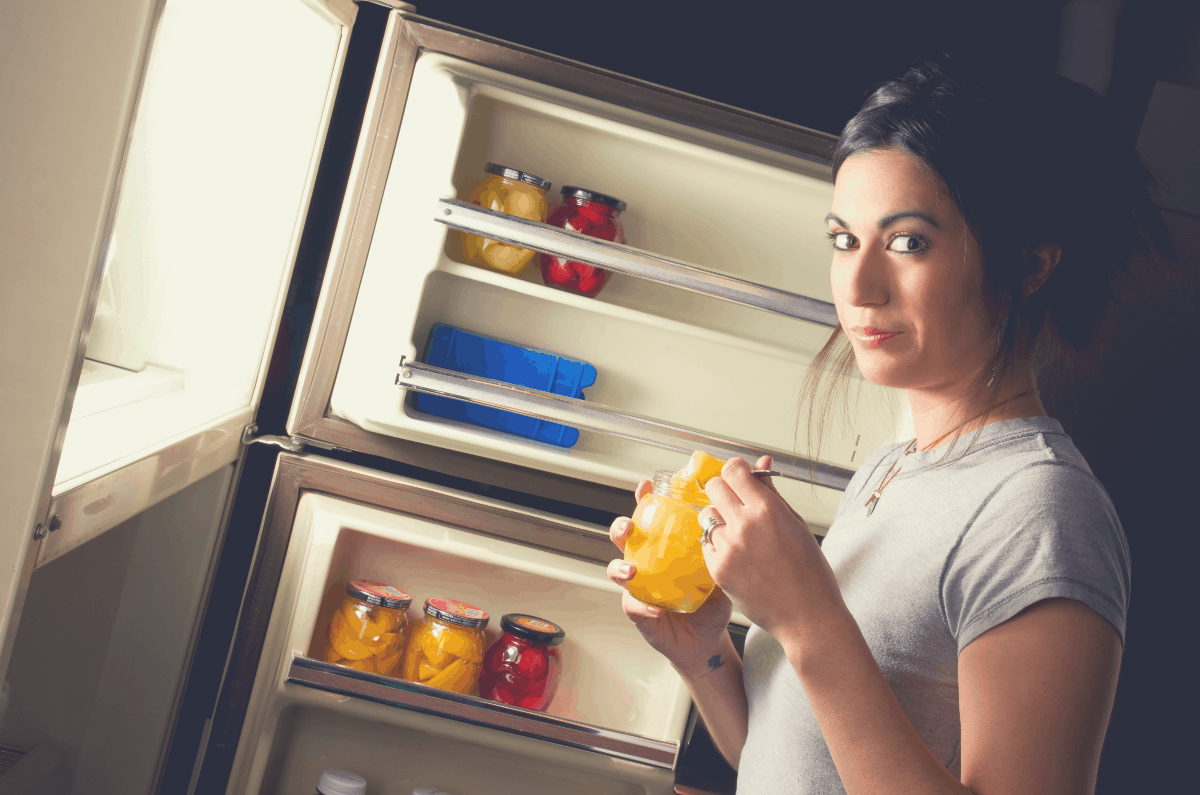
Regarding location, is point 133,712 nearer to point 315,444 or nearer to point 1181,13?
point 315,444

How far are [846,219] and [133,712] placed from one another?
1230 mm

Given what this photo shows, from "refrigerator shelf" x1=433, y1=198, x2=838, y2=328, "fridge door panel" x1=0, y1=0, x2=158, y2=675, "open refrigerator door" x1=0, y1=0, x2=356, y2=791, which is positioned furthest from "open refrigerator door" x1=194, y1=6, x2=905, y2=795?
"fridge door panel" x1=0, y1=0, x2=158, y2=675

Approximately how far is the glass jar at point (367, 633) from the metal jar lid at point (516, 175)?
62 centimetres

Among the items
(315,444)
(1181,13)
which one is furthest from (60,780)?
(1181,13)

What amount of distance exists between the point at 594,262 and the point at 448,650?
592 mm

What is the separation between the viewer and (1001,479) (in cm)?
68

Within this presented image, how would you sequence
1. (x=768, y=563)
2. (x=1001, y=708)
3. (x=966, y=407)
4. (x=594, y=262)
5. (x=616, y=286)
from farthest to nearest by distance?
(x=616, y=286)
(x=594, y=262)
(x=966, y=407)
(x=768, y=563)
(x=1001, y=708)

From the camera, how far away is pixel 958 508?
2.30ft

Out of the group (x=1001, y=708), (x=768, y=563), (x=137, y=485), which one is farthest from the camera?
(x=137, y=485)

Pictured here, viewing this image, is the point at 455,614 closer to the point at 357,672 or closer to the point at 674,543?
the point at 357,672

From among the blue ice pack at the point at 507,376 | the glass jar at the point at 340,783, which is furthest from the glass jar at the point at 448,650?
the blue ice pack at the point at 507,376

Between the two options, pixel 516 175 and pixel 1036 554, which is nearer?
pixel 1036 554

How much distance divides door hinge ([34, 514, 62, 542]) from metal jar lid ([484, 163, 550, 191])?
708 millimetres

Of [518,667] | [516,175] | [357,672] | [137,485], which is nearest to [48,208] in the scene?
[137,485]
